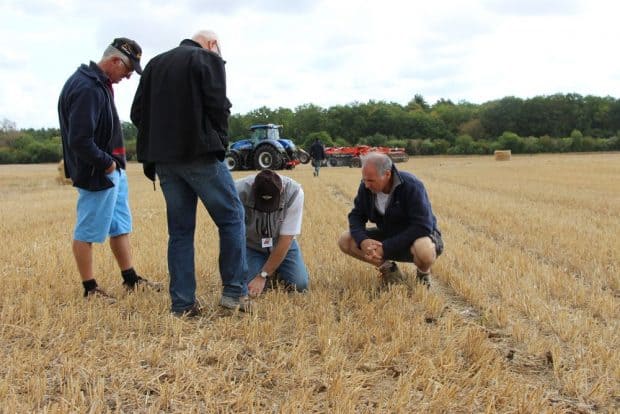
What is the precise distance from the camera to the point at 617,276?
5.25 meters

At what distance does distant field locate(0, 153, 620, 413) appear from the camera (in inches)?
106

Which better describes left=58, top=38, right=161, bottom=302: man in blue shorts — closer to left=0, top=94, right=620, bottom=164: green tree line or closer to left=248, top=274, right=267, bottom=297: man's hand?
left=248, top=274, right=267, bottom=297: man's hand

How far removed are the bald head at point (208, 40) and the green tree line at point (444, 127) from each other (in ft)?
187

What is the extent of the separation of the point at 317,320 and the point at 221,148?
137 centimetres

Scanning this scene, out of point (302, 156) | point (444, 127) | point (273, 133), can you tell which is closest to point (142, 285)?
point (273, 133)

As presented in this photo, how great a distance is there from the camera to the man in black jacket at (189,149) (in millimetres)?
3504

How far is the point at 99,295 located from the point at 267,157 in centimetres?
1960

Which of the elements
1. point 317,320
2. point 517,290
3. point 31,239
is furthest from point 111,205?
point 31,239

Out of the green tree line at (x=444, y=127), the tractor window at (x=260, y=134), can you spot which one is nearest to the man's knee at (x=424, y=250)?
the tractor window at (x=260, y=134)

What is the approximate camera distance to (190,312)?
383 cm

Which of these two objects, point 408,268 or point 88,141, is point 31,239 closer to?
point 88,141

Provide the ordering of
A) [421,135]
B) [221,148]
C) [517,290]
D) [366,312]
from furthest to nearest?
[421,135]
[517,290]
[366,312]
[221,148]

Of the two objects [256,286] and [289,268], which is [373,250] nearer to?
[289,268]

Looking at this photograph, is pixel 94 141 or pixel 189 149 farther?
pixel 94 141
